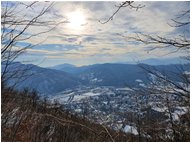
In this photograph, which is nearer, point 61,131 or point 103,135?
point 61,131

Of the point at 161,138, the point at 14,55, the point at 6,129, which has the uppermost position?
the point at 14,55

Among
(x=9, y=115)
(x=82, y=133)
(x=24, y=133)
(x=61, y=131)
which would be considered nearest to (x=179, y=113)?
(x=82, y=133)

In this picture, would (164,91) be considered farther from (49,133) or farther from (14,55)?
(14,55)

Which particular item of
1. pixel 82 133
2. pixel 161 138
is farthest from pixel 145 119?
pixel 82 133

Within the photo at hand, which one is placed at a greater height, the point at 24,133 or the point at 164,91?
the point at 164,91

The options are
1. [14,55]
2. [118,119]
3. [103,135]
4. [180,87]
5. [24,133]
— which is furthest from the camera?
[118,119]

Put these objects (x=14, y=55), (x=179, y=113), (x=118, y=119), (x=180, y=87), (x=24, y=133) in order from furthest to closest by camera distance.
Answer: (x=118, y=119) < (x=179, y=113) < (x=180, y=87) < (x=24, y=133) < (x=14, y=55)

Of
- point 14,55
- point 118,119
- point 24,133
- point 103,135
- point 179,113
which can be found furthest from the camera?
point 118,119

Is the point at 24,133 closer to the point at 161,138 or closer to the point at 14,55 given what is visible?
the point at 14,55

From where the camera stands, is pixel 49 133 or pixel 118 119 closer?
pixel 49 133
